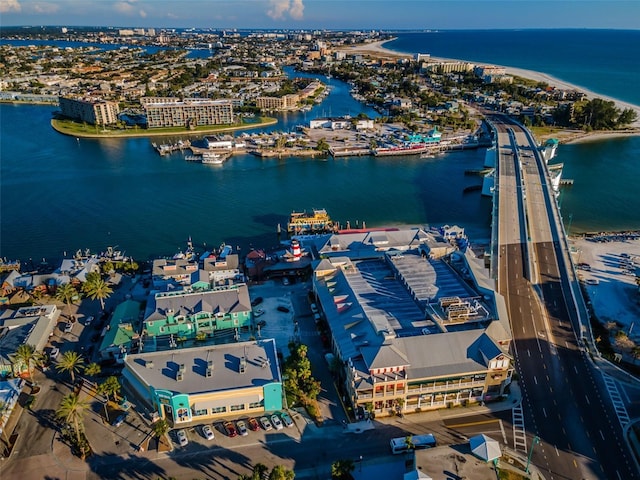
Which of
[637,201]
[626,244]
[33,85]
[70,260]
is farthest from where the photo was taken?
[33,85]

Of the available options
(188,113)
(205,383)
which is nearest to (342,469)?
(205,383)

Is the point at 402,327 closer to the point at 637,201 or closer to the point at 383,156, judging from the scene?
the point at 637,201

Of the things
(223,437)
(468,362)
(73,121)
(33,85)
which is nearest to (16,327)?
(223,437)

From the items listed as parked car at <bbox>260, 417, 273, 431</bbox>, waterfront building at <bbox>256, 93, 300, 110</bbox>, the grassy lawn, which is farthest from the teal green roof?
waterfront building at <bbox>256, 93, 300, 110</bbox>

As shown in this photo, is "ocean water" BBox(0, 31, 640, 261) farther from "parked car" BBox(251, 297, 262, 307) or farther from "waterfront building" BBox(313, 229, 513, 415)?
"waterfront building" BBox(313, 229, 513, 415)

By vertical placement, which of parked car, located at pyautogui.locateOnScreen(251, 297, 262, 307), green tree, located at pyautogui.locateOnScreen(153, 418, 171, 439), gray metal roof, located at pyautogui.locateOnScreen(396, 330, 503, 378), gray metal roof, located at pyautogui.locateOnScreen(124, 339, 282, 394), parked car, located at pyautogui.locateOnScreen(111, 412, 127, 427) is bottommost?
parked car, located at pyautogui.locateOnScreen(251, 297, 262, 307)

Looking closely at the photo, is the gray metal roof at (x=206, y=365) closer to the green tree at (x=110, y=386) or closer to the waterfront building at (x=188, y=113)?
the green tree at (x=110, y=386)

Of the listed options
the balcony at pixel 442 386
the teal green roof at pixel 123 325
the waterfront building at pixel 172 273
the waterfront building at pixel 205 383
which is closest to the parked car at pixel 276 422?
the waterfront building at pixel 205 383
